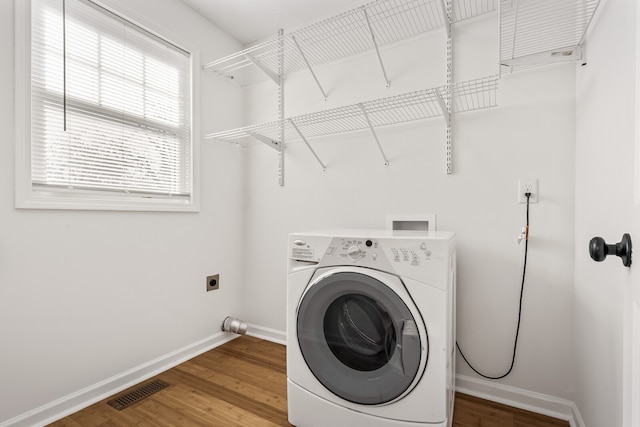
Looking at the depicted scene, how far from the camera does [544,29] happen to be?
1.54m

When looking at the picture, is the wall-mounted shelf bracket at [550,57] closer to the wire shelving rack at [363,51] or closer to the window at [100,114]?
the wire shelving rack at [363,51]

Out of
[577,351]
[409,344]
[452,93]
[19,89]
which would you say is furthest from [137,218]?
[577,351]

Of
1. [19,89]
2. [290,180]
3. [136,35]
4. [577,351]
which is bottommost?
[577,351]

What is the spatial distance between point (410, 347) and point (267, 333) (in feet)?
4.97

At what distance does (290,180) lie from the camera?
2.33 metres

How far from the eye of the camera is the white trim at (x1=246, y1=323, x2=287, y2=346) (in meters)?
2.34

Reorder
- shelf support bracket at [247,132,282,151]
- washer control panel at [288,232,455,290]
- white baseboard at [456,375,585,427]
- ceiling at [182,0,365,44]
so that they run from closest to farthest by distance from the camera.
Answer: washer control panel at [288,232,455,290], white baseboard at [456,375,585,427], ceiling at [182,0,365,44], shelf support bracket at [247,132,282,151]

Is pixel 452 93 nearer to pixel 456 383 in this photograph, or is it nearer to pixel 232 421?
pixel 456 383

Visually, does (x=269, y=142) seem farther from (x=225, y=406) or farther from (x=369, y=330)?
(x=225, y=406)

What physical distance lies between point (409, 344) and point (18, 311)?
5.56 feet

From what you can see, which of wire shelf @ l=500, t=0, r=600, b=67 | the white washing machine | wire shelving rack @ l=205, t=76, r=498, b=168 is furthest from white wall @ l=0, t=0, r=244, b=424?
wire shelf @ l=500, t=0, r=600, b=67

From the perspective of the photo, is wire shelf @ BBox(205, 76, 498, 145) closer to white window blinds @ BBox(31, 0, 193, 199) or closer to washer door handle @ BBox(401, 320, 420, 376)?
white window blinds @ BBox(31, 0, 193, 199)

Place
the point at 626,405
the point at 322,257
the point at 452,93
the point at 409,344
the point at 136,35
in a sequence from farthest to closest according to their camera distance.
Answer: the point at 136,35 → the point at 452,93 → the point at 322,257 → the point at 409,344 → the point at 626,405

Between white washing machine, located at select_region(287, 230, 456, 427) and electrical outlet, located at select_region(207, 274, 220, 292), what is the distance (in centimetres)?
106
